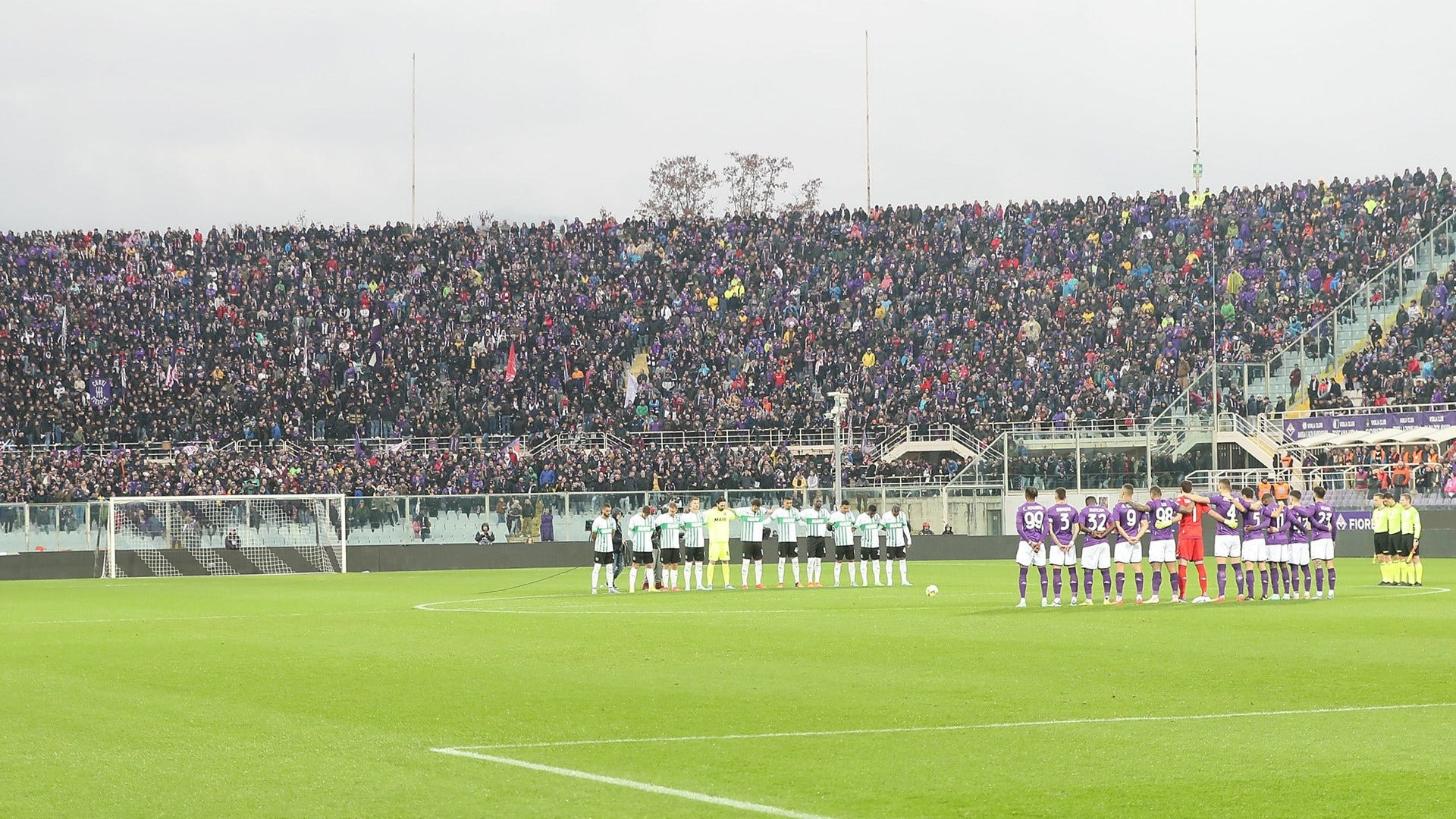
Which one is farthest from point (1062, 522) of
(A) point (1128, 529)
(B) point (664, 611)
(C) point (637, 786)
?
(C) point (637, 786)

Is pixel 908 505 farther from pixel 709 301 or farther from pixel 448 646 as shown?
pixel 448 646

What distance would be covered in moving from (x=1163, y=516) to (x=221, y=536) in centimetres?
2936

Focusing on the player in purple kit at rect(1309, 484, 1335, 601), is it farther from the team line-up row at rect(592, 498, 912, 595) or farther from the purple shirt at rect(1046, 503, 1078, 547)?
the team line-up row at rect(592, 498, 912, 595)

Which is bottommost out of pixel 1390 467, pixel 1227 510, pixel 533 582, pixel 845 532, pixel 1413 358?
pixel 533 582

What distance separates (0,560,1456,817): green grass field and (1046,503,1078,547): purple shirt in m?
1.66

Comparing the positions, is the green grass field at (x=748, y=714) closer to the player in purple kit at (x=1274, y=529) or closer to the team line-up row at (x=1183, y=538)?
the team line-up row at (x=1183, y=538)

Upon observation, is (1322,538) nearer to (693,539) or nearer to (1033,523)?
(1033,523)

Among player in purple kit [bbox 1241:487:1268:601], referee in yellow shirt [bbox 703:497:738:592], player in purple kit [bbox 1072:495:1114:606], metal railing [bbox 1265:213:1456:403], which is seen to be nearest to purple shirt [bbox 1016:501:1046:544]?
player in purple kit [bbox 1072:495:1114:606]

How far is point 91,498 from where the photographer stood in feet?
180

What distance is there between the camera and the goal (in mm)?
48688

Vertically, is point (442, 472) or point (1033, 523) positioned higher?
point (442, 472)

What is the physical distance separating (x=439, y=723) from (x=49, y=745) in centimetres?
264

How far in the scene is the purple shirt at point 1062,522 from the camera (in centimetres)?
2775

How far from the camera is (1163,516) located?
27.8m
